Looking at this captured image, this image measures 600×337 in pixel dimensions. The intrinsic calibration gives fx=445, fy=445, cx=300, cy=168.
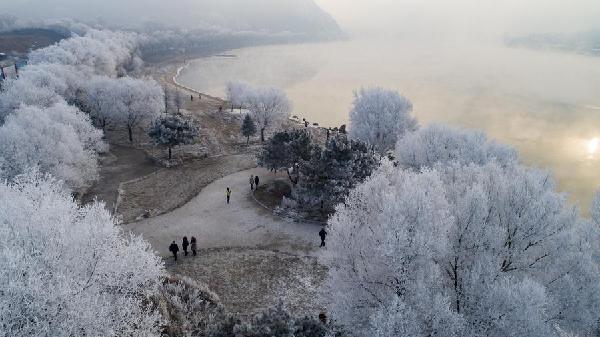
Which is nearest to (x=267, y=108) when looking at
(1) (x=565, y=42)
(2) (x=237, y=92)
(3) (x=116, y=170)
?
(2) (x=237, y=92)

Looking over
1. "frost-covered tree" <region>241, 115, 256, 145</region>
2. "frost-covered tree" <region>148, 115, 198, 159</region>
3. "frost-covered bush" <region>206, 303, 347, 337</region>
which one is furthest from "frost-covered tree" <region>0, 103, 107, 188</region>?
"frost-covered bush" <region>206, 303, 347, 337</region>

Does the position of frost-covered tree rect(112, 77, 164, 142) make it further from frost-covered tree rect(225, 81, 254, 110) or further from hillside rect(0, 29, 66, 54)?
hillside rect(0, 29, 66, 54)

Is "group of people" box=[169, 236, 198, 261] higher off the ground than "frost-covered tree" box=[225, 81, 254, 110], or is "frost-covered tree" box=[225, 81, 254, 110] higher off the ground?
"frost-covered tree" box=[225, 81, 254, 110]

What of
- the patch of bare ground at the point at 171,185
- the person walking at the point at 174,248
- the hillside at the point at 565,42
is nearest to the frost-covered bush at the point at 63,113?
the patch of bare ground at the point at 171,185

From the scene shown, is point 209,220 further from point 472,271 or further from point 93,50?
point 93,50

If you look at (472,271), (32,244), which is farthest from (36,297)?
(472,271)

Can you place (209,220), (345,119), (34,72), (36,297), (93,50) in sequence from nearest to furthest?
(36,297)
(209,220)
(34,72)
(345,119)
(93,50)
